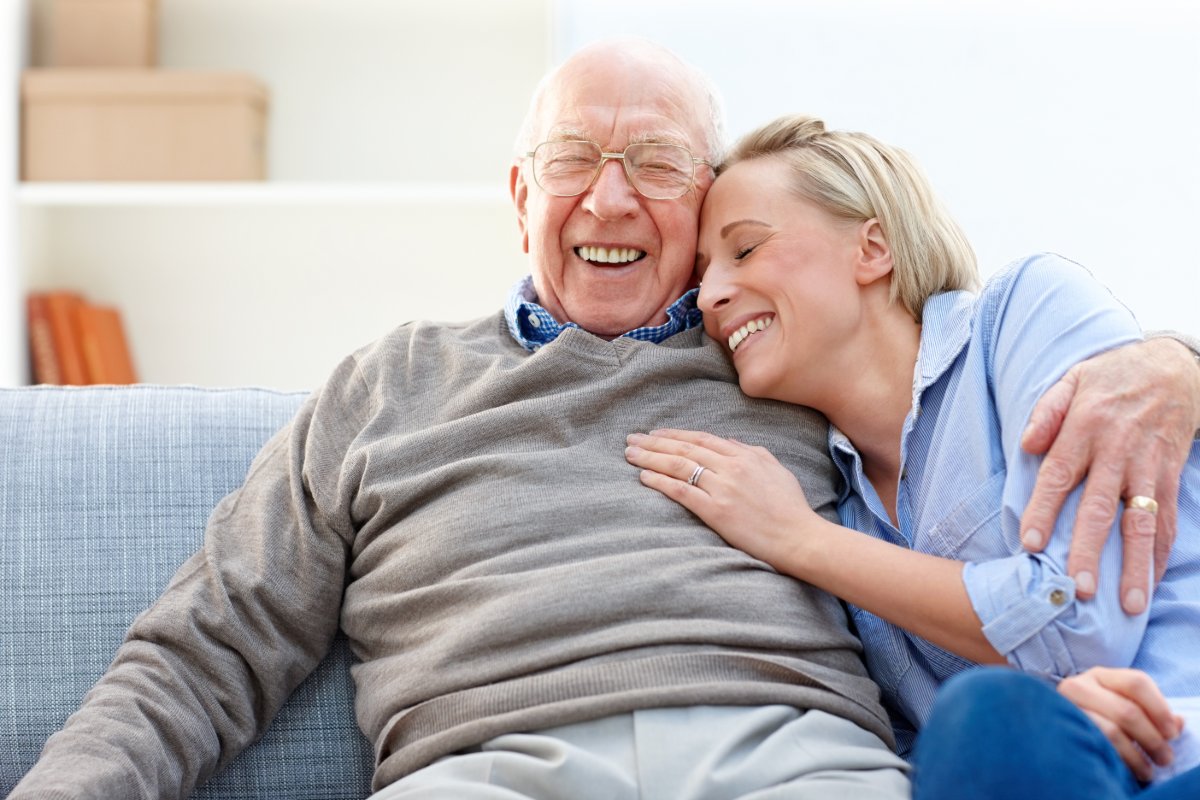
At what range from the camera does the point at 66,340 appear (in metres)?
3.12

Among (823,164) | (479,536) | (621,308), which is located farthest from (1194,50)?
(479,536)

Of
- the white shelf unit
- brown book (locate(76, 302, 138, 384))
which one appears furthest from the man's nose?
brown book (locate(76, 302, 138, 384))

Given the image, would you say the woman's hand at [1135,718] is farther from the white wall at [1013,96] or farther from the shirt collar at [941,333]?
the white wall at [1013,96]

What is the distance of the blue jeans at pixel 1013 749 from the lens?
95cm

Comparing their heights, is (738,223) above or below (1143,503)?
above

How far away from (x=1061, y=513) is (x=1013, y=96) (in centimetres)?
185

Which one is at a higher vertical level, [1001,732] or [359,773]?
[1001,732]

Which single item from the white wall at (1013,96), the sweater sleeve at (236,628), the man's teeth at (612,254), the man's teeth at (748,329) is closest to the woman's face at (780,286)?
the man's teeth at (748,329)

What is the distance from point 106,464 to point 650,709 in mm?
792

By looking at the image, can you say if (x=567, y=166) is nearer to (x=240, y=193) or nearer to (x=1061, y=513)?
(x=1061, y=513)

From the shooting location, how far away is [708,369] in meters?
1.56

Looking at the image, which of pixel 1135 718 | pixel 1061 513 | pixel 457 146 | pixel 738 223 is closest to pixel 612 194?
pixel 738 223

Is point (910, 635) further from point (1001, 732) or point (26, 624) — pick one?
point (26, 624)

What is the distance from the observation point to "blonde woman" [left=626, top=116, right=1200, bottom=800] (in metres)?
1.02
